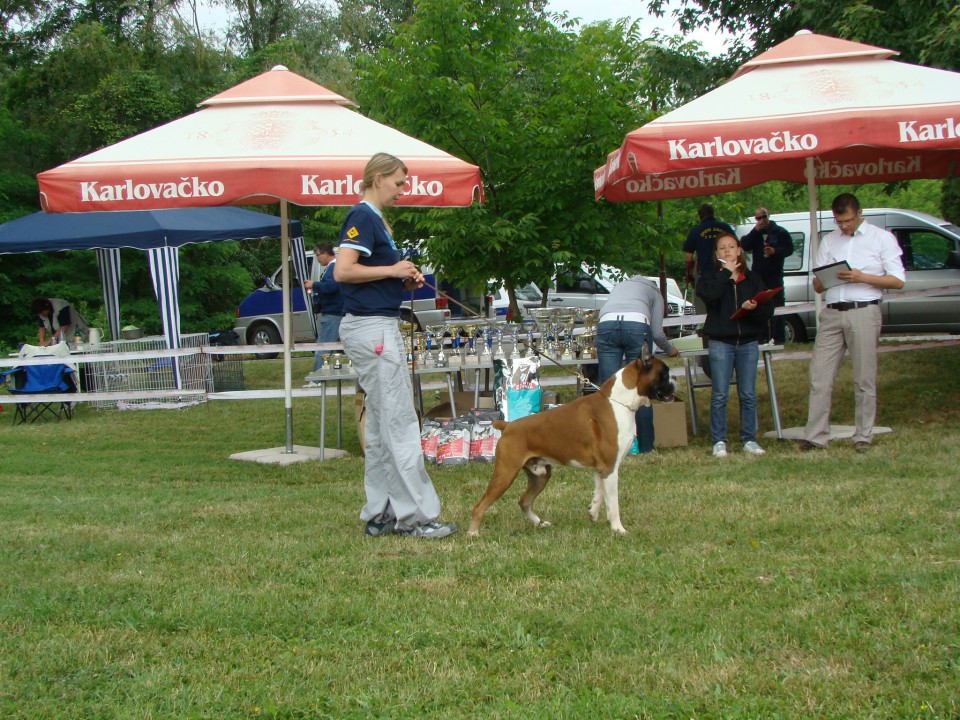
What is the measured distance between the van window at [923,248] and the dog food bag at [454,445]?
34.1 ft

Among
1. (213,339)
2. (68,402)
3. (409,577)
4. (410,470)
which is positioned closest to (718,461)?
(410,470)

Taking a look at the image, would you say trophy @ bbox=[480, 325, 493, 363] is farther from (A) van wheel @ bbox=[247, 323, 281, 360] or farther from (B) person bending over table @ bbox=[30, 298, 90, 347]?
(A) van wheel @ bbox=[247, 323, 281, 360]

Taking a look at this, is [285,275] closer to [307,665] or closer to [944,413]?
[307,665]

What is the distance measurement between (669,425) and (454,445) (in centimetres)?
193

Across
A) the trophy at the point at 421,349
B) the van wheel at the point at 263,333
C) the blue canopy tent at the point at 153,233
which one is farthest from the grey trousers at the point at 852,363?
the van wheel at the point at 263,333

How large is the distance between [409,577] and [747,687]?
1963 mm

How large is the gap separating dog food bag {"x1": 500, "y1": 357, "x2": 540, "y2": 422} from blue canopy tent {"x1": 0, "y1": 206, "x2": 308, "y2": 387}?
644 cm

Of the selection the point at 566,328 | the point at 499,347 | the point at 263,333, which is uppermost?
the point at 566,328

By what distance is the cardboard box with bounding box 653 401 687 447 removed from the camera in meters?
8.91

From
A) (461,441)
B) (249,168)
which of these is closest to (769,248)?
(461,441)

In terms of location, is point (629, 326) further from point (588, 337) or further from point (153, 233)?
point (153, 233)

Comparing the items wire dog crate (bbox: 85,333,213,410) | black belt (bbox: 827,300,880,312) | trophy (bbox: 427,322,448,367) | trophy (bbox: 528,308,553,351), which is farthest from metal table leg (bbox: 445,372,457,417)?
wire dog crate (bbox: 85,333,213,410)

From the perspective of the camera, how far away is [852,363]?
8312 millimetres

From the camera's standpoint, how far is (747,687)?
352 centimetres
